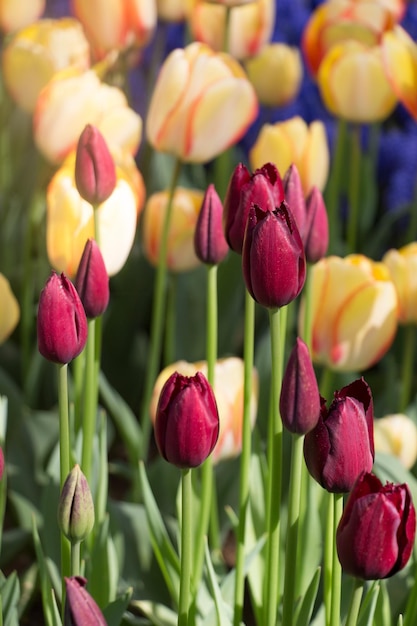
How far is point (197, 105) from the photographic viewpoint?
92 cm

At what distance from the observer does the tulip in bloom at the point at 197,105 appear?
0.92 m

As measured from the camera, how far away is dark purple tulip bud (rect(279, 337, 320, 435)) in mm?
534

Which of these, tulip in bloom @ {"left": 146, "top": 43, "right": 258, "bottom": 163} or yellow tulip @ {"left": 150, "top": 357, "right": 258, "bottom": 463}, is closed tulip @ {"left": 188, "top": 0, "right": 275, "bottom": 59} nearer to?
tulip in bloom @ {"left": 146, "top": 43, "right": 258, "bottom": 163}

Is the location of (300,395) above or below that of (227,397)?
above

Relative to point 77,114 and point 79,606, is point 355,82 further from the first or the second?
point 79,606

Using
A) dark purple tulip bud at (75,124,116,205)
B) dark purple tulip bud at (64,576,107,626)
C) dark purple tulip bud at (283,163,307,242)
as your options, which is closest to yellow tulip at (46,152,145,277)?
dark purple tulip bud at (75,124,116,205)

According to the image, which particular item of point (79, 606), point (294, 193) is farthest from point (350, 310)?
point (79, 606)

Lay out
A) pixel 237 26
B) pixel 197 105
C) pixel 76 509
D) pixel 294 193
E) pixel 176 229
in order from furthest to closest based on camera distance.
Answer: pixel 237 26 → pixel 176 229 → pixel 197 105 → pixel 294 193 → pixel 76 509

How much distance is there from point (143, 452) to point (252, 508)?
0.22 meters

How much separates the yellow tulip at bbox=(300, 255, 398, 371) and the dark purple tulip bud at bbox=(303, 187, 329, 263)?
13 centimetres

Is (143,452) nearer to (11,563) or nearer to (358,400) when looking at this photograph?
(11,563)

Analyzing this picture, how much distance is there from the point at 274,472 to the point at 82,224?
0.28m

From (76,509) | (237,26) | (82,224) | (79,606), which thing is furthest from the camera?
(237,26)

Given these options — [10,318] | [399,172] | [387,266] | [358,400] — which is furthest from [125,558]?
[399,172]
